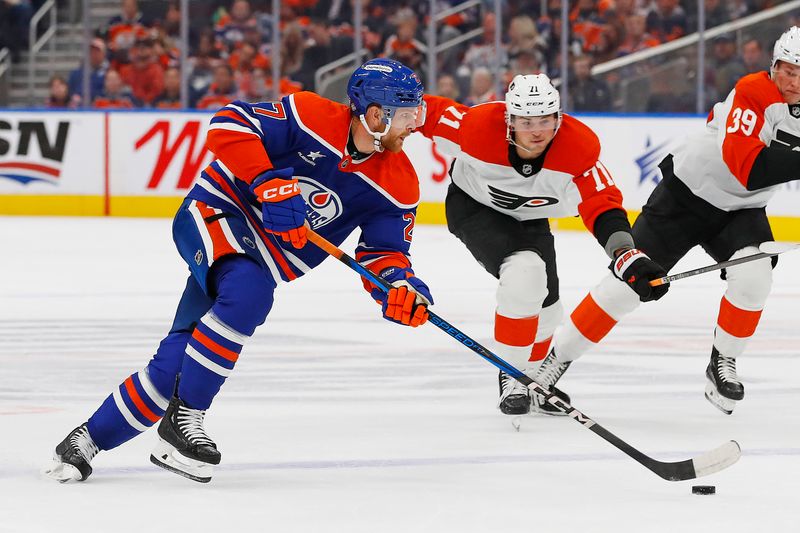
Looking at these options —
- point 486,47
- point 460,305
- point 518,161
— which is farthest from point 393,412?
point 486,47

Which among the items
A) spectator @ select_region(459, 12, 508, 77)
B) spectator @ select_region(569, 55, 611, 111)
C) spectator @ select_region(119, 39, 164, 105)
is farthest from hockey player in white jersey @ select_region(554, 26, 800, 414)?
spectator @ select_region(119, 39, 164, 105)

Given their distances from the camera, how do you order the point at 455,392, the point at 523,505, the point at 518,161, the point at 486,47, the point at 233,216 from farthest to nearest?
the point at 486,47 → the point at 455,392 → the point at 518,161 → the point at 233,216 → the point at 523,505

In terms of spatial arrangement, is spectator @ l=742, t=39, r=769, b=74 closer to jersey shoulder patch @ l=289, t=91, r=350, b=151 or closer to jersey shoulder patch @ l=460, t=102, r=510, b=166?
jersey shoulder patch @ l=460, t=102, r=510, b=166

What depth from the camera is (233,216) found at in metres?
3.23

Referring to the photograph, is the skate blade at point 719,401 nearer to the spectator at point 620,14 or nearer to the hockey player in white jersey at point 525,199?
the hockey player in white jersey at point 525,199

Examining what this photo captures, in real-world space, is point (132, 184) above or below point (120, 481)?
below

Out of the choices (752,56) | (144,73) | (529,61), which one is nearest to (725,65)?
(752,56)

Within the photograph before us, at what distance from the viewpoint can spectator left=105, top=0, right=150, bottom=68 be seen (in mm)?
10812

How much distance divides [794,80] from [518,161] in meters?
0.84

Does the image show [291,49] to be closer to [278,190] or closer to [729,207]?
[729,207]

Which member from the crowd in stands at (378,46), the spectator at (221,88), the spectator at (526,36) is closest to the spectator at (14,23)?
the crowd in stands at (378,46)

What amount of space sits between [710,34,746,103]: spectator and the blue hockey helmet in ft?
21.8

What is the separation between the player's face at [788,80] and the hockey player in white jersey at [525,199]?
606 mm

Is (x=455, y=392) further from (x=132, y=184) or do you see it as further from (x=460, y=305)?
(x=132, y=184)
